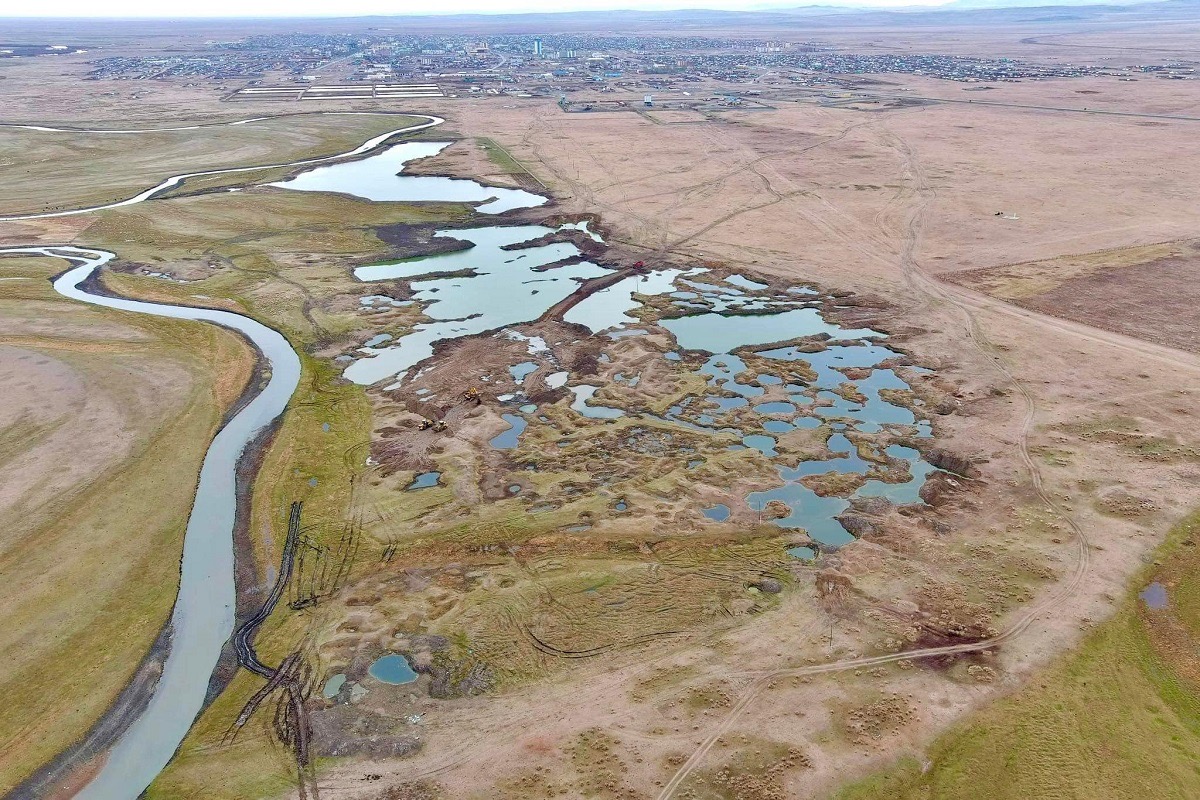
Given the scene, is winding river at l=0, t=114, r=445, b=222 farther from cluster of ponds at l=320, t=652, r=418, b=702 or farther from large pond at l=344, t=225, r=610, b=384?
cluster of ponds at l=320, t=652, r=418, b=702

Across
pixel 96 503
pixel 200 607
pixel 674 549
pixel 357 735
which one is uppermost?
pixel 96 503

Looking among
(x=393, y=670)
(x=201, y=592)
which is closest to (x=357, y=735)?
(x=393, y=670)

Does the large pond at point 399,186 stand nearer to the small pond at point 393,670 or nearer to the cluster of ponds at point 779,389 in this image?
the cluster of ponds at point 779,389

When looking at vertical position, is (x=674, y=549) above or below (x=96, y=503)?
below

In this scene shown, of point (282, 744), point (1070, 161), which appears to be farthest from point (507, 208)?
point (1070, 161)

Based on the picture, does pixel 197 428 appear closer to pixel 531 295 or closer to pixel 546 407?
pixel 546 407

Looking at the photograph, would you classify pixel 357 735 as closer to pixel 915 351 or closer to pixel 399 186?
pixel 915 351

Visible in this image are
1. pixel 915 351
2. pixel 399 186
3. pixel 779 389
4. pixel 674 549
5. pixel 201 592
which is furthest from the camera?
pixel 399 186
